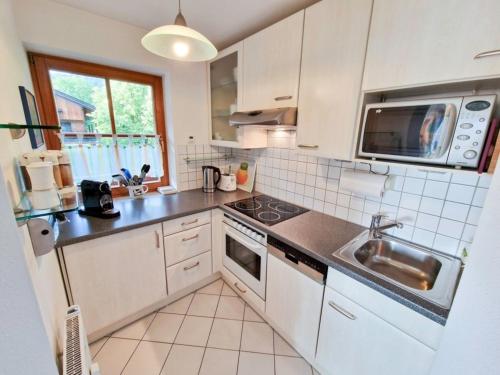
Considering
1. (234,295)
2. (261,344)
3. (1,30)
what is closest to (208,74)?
(1,30)

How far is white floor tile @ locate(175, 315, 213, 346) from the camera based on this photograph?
5.10ft

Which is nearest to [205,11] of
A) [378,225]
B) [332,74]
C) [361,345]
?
[332,74]

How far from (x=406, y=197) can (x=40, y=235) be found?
5.88 ft

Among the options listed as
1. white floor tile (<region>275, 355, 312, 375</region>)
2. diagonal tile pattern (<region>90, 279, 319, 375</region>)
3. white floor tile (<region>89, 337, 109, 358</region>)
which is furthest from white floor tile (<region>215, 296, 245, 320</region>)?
white floor tile (<region>89, 337, 109, 358</region>)

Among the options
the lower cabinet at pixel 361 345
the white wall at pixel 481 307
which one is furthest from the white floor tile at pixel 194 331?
the white wall at pixel 481 307

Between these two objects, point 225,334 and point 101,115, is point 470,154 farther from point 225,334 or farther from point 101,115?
point 101,115

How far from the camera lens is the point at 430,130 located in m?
0.93

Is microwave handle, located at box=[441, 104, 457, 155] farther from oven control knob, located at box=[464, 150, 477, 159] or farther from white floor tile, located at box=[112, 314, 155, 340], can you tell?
white floor tile, located at box=[112, 314, 155, 340]

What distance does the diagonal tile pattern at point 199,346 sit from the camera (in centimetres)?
138

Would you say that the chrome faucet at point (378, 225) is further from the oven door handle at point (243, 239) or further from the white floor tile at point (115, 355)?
the white floor tile at point (115, 355)

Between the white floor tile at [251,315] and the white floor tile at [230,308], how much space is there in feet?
0.12

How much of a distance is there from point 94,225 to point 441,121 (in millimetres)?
1982

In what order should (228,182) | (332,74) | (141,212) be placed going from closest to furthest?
(332,74)
(141,212)
(228,182)

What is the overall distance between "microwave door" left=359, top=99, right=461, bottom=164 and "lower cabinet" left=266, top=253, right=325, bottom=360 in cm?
80
